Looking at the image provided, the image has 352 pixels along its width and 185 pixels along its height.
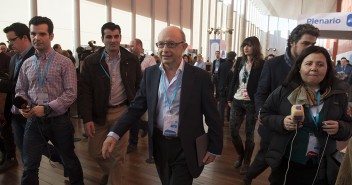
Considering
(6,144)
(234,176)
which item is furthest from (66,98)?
(234,176)

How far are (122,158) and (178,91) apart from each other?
1210 mm

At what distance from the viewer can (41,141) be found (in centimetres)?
242

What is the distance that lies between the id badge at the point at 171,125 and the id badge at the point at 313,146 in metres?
0.86

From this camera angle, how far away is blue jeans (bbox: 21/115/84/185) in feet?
7.70

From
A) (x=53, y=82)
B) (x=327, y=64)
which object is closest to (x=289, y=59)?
(x=327, y=64)

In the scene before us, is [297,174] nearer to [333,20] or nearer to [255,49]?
[255,49]

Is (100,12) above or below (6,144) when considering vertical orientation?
above

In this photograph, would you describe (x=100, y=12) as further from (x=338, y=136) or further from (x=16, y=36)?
(x=338, y=136)

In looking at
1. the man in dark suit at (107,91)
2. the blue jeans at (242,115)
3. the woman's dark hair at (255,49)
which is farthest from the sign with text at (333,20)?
the man in dark suit at (107,91)

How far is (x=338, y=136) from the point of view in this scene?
1.72 metres

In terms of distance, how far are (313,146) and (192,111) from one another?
0.80 m

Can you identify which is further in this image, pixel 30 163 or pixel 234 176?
pixel 234 176

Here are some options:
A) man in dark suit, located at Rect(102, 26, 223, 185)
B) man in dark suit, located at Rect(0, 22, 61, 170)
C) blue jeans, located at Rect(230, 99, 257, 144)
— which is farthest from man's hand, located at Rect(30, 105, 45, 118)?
blue jeans, located at Rect(230, 99, 257, 144)

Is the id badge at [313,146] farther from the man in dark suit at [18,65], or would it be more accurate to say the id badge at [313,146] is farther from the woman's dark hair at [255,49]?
the man in dark suit at [18,65]
